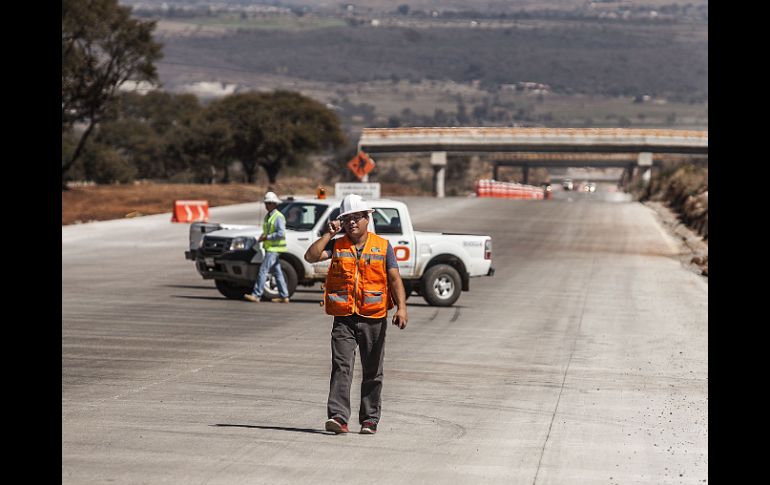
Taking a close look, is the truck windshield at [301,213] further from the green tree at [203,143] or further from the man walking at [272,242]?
the green tree at [203,143]

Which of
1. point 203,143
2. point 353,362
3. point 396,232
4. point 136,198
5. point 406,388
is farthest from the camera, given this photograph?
point 203,143

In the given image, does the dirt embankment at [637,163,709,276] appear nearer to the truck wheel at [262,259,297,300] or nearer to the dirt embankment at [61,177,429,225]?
the truck wheel at [262,259,297,300]

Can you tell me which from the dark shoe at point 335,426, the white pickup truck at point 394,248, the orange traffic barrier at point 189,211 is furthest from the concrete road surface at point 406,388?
the orange traffic barrier at point 189,211

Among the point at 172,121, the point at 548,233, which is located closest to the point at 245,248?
the point at 548,233

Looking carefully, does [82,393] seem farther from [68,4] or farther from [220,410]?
[68,4]

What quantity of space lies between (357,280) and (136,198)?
191 ft

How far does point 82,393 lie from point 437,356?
5.46 meters

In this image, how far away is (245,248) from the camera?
26312mm

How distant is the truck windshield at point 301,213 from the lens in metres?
26.5

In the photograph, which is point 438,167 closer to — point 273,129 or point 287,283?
point 273,129

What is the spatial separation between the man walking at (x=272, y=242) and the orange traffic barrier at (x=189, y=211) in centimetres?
3040

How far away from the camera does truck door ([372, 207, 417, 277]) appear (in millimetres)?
25922

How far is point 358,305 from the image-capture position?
12320mm

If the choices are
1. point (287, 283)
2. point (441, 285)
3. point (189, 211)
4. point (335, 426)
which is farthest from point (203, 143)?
point (335, 426)
